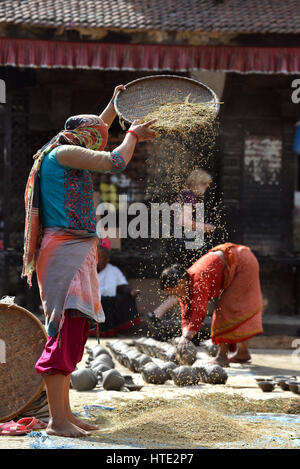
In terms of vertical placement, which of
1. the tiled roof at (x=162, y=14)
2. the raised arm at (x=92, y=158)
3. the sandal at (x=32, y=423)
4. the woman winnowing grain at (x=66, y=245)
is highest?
the tiled roof at (x=162, y=14)

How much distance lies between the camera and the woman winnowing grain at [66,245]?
405 cm

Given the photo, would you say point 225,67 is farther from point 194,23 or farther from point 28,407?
point 28,407

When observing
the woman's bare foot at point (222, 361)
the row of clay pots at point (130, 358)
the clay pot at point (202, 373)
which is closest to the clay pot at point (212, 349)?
the woman's bare foot at point (222, 361)

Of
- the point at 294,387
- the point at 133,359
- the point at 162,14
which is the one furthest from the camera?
the point at 162,14

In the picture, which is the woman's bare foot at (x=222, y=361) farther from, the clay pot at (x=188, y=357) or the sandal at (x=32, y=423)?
the sandal at (x=32, y=423)

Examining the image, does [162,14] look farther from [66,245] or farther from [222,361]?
[66,245]

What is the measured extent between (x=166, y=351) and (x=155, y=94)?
2.65 m

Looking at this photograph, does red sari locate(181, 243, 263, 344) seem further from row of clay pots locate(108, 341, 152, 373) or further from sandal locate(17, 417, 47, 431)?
sandal locate(17, 417, 47, 431)

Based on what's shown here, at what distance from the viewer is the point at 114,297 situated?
9.48m

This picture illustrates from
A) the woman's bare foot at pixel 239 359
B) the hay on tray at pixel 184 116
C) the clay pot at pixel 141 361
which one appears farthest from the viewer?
the woman's bare foot at pixel 239 359

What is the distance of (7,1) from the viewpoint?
380 inches

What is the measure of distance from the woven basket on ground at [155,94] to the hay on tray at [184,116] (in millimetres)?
56

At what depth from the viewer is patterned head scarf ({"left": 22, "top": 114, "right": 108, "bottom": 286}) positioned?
4.20 meters

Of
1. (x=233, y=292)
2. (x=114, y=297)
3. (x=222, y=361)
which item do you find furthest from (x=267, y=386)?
(x=114, y=297)
